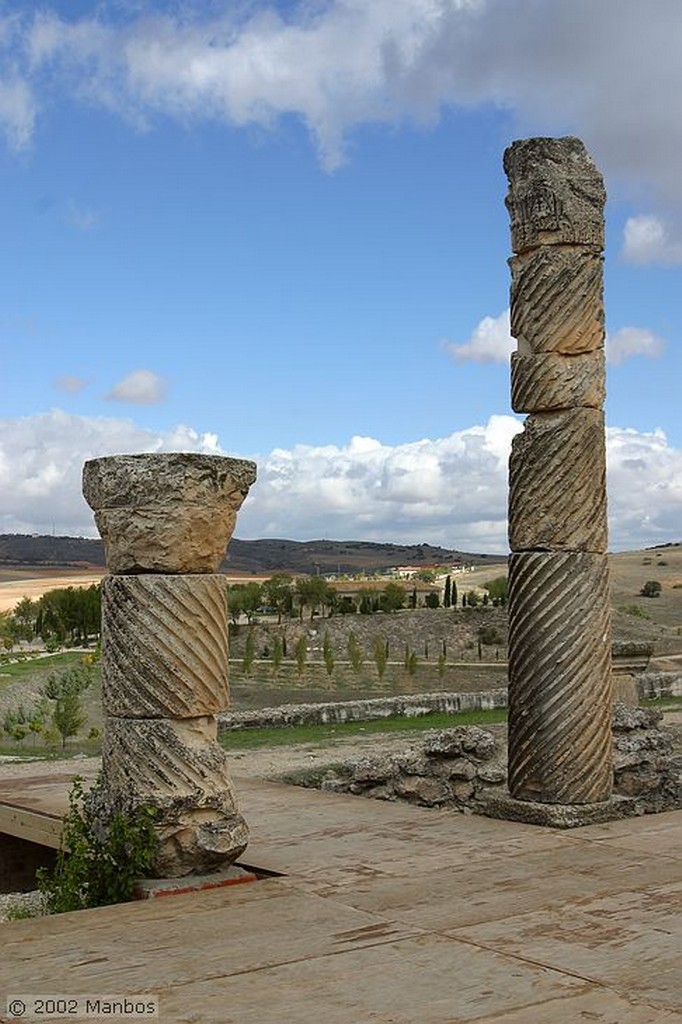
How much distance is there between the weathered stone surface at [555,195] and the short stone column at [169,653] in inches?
122

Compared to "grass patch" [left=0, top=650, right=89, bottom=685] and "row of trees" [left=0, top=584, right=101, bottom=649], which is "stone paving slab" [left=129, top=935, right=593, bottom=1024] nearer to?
"grass patch" [left=0, top=650, right=89, bottom=685]

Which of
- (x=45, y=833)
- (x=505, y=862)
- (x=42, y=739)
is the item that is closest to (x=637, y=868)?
(x=505, y=862)

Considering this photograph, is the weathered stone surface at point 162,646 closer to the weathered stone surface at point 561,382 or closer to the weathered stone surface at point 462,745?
the weathered stone surface at point 561,382

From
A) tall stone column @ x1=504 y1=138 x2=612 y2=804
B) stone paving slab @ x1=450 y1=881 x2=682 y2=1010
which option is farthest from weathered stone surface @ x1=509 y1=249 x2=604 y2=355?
stone paving slab @ x1=450 y1=881 x2=682 y2=1010

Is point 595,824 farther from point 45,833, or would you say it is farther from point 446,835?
point 45,833

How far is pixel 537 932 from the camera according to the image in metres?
5.21

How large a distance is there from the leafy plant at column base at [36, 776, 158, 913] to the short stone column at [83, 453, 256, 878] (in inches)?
2.6

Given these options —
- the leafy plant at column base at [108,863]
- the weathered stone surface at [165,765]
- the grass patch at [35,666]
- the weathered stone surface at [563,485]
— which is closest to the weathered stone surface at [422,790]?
the weathered stone surface at [563,485]

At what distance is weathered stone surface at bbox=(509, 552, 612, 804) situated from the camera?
785cm

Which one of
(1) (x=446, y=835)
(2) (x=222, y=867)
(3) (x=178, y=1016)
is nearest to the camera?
(3) (x=178, y=1016)

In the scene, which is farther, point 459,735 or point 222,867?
point 459,735

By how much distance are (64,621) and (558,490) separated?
3497cm

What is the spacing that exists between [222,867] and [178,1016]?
2200 millimetres

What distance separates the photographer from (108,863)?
6.19m
